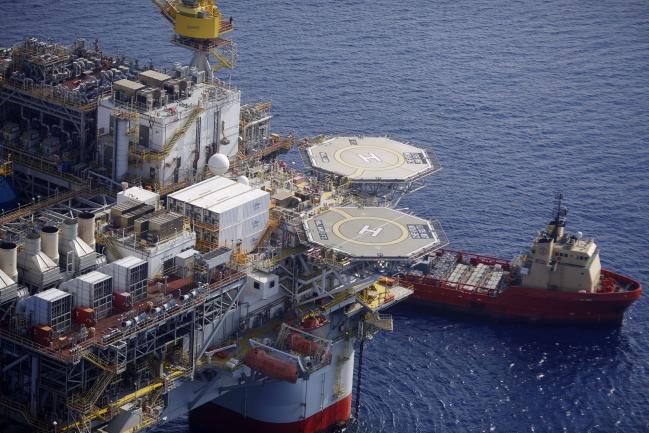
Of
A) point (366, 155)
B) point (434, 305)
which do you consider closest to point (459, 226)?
point (434, 305)

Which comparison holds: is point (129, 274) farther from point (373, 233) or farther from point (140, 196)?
point (373, 233)

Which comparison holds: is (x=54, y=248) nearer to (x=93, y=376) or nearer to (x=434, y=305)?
(x=93, y=376)

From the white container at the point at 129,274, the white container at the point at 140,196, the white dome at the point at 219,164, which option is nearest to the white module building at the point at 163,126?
the white dome at the point at 219,164

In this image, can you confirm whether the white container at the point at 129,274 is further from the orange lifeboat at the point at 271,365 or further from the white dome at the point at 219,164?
the white dome at the point at 219,164

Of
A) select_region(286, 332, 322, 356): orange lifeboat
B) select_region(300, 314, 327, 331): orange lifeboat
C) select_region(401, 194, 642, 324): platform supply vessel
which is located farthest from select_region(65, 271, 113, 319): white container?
select_region(401, 194, 642, 324): platform supply vessel

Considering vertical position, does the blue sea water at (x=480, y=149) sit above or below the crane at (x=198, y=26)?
below

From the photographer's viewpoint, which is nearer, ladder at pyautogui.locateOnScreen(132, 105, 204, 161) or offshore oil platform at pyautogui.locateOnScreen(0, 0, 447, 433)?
offshore oil platform at pyautogui.locateOnScreen(0, 0, 447, 433)

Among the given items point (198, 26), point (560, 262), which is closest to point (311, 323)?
point (198, 26)

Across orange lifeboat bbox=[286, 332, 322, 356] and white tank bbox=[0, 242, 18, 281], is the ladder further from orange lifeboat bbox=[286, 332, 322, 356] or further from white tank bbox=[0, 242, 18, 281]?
white tank bbox=[0, 242, 18, 281]
